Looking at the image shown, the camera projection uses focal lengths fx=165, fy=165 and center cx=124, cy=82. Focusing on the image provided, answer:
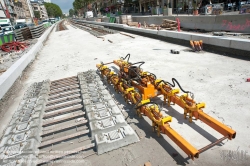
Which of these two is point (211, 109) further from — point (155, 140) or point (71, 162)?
point (71, 162)

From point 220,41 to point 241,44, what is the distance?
3.76 ft

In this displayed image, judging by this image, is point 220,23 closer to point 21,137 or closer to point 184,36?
point 184,36

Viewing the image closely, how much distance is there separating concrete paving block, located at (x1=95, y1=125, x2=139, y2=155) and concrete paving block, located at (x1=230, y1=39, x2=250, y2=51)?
6.81 metres

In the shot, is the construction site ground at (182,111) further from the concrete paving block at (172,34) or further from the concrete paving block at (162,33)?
the concrete paving block at (162,33)

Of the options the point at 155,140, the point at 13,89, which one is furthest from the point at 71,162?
the point at 13,89

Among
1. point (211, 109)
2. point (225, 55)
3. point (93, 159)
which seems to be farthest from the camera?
point (225, 55)

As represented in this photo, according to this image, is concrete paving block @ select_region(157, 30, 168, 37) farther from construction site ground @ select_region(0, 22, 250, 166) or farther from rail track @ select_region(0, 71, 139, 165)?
rail track @ select_region(0, 71, 139, 165)

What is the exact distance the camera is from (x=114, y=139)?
3.42 m

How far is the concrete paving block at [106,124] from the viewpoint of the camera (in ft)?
12.0

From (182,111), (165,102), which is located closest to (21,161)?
(165,102)

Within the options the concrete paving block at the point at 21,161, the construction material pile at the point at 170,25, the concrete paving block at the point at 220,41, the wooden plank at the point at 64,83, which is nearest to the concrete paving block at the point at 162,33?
the construction material pile at the point at 170,25

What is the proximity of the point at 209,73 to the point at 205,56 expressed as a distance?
7.86 ft

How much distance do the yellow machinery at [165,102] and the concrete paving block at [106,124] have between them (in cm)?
55

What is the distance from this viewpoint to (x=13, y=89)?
6906mm
